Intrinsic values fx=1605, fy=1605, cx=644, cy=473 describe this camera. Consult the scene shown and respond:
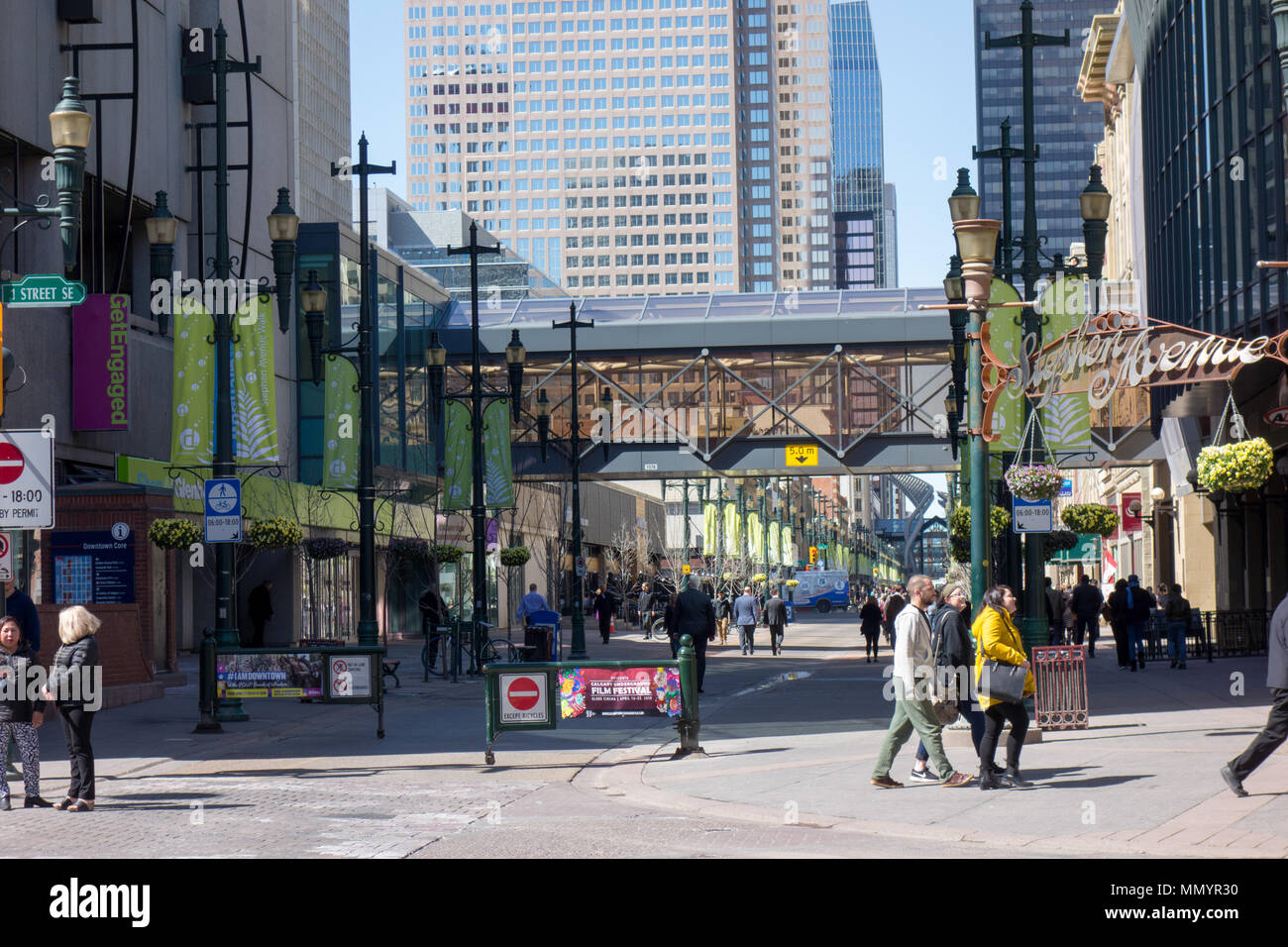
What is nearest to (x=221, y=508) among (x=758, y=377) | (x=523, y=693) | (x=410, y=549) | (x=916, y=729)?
(x=523, y=693)

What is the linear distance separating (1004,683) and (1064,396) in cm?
768

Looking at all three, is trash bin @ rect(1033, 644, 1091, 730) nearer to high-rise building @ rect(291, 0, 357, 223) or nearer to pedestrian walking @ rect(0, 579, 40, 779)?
pedestrian walking @ rect(0, 579, 40, 779)

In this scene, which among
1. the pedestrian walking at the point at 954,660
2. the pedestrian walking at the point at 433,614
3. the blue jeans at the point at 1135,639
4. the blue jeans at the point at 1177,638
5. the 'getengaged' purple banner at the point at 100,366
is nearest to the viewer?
the pedestrian walking at the point at 954,660

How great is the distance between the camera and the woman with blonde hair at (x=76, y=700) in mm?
13055

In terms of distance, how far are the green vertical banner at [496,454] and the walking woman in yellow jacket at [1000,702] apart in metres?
22.9

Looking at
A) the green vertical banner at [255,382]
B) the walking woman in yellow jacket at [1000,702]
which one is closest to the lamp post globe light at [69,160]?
the green vertical banner at [255,382]

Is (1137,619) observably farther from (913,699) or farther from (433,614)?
(913,699)

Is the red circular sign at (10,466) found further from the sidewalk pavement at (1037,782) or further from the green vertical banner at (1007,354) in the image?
the green vertical banner at (1007,354)

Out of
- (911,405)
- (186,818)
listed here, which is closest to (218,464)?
(186,818)

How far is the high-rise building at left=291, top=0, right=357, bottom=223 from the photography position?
146 meters

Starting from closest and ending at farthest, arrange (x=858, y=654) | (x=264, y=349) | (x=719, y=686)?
(x=264, y=349), (x=719, y=686), (x=858, y=654)

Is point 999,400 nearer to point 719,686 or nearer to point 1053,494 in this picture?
point 1053,494

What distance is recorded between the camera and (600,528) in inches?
3305

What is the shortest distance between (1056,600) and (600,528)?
52058mm
